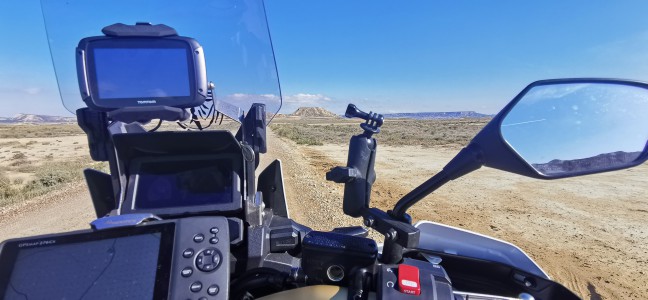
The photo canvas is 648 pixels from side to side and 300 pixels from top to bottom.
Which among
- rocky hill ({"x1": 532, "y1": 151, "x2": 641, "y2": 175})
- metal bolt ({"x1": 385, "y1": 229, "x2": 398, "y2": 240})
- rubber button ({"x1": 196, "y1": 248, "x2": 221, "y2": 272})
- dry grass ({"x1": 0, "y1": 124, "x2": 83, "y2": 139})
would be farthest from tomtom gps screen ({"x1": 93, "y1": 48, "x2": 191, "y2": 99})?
dry grass ({"x1": 0, "y1": 124, "x2": 83, "y2": 139})

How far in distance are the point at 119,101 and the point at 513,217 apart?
28.8 feet

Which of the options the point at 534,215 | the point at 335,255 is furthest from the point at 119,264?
the point at 534,215

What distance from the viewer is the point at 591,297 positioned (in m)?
4.83

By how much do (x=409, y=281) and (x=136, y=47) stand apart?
1.71 metres

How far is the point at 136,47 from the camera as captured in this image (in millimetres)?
1854

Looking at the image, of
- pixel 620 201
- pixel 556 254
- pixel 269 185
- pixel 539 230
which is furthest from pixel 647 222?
pixel 269 185

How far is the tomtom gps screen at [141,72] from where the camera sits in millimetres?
1844

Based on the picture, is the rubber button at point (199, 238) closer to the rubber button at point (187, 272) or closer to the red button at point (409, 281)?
the rubber button at point (187, 272)

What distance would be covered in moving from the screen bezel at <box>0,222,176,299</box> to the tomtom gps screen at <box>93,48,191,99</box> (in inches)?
40.8

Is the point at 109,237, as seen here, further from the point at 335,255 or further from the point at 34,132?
the point at 34,132

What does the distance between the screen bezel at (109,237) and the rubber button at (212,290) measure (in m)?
0.10

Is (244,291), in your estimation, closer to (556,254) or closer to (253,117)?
(253,117)

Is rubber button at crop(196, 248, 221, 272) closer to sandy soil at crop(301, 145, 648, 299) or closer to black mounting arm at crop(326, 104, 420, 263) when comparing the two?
black mounting arm at crop(326, 104, 420, 263)

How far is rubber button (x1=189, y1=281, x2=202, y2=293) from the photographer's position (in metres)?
0.92
